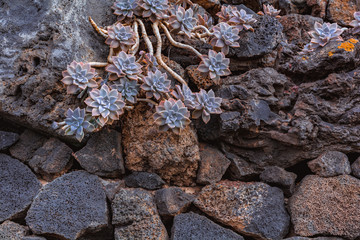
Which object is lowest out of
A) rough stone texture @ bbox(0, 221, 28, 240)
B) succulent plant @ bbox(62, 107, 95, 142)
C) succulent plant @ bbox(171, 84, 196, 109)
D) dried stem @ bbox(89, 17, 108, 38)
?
rough stone texture @ bbox(0, 221, 28, 240)

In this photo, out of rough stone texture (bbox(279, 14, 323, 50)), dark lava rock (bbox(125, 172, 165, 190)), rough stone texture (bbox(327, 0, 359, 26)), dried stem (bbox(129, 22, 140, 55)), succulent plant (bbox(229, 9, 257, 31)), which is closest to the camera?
dark lava rock (bbox(125, 172, 165, 190))

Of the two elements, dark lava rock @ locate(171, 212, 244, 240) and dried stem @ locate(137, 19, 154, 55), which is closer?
dark lava rock @ locate(171, 212, 244, 240)

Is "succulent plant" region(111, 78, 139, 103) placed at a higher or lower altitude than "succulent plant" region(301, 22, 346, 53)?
lower

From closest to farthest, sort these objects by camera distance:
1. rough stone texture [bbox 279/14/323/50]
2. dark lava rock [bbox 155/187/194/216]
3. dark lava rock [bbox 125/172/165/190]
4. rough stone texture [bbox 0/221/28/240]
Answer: rough stone texture [bbox 0/221/28/240]
dark lava rock [bbox 155/187/194/216]
dark lava rock [bbox 125/172/165/190]
rough stone texture [bbox 279/14/323/50]

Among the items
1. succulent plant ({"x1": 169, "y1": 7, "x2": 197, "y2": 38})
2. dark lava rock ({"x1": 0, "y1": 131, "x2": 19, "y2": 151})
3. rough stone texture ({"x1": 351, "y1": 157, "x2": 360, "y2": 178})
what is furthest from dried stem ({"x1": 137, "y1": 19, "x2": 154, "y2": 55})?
rough stone texture ({"x1": 351, "y1": 157, "x2": 360, "y2": 178})

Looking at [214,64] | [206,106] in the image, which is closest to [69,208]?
[206,106]

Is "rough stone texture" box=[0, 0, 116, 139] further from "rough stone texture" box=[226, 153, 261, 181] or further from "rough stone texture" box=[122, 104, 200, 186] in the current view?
"rough stone texture" box=[226, 153, 261, 181]

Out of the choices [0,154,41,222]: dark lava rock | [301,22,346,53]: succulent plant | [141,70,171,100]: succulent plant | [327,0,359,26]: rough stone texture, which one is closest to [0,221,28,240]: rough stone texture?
[0,154,41,222]: dark lava rock
